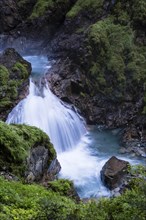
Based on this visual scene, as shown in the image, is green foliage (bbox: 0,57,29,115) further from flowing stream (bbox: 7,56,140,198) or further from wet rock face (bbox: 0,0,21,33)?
wet rock face (bbox: 0,0,21,33)

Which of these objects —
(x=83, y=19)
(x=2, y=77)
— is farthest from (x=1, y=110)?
(x=83, y=19)

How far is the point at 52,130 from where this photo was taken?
18.6 m

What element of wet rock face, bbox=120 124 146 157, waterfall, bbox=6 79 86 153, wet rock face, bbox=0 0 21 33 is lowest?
wet rock face, bbox=120 124 146 157

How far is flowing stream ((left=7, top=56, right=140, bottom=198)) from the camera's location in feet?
53.7

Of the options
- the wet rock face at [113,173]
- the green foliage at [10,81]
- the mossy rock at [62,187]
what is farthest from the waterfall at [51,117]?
the mossy rock at [62,187]

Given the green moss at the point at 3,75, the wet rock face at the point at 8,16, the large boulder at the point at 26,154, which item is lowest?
the large boulder at the point at 26,154

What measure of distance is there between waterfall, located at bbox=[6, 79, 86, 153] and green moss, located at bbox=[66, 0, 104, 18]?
6819mm

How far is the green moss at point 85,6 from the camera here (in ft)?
80.2

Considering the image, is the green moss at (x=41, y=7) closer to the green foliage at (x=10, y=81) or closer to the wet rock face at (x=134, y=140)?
the green foliage at (x=10, y=81)

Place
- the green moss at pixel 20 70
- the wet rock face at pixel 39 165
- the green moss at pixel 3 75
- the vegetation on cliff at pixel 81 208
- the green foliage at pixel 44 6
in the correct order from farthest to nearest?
the green foliage at pixel 44 6
the green moss at pixel 20 70
the green moss at pixel 3 75
the wet rock face at pixel 39 165
the vegetation on cliff at pixel 81 208

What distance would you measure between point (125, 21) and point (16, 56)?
7400 mm

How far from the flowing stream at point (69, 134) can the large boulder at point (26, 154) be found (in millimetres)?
2978

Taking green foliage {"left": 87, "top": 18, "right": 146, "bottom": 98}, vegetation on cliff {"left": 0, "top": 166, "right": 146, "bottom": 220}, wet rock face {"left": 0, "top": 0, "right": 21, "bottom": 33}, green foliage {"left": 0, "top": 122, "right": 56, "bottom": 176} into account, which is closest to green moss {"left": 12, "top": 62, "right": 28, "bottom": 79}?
green foliage {"left": 87, "top": 18, "right": 146, "bottom": 98}

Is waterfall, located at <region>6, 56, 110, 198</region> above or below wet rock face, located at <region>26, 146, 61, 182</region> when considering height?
below
